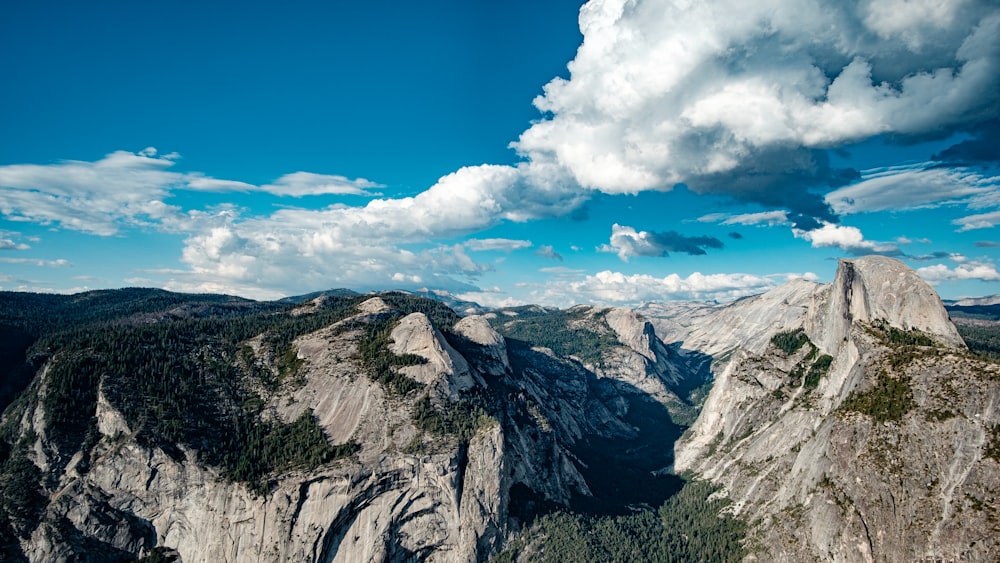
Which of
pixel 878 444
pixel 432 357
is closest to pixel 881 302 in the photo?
pixel 878 444

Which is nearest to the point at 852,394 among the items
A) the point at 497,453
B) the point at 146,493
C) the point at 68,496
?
the point at 497,453

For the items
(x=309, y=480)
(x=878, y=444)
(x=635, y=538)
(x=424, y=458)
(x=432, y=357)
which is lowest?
(x=635, y=538)

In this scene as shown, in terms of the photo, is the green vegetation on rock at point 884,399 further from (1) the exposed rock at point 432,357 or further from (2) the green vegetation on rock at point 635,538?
(1) the exposed rock at point 432,357

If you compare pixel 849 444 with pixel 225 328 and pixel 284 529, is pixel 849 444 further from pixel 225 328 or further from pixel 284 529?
pixel 225 328

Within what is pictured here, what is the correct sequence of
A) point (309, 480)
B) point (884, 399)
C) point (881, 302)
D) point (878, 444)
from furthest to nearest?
point (881, 302) < point (309, 480) < point (884, 399) < point (878, 444)

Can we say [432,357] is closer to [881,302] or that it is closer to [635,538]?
[635,538]

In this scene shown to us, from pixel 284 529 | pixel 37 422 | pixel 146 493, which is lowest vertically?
pixel 284 529
